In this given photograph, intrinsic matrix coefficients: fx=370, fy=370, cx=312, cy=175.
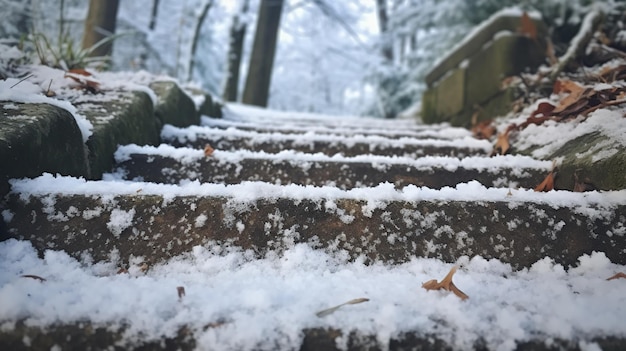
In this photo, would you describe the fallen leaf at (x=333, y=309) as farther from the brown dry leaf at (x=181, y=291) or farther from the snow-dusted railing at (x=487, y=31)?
the snow-dusted railing at (x=487, y=31)

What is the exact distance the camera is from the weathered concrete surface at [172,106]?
5.98 ft

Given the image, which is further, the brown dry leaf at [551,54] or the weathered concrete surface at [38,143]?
the brown dry leaf at [551,54]

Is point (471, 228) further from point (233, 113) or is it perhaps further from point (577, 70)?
point (233, 113)

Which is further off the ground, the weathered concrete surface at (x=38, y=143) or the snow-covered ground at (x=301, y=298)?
the weathered concrete surface at (x=38, y=143)

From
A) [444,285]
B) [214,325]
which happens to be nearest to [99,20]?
[214,325]

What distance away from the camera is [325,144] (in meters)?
1.77

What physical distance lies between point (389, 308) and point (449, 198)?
0.40 metres

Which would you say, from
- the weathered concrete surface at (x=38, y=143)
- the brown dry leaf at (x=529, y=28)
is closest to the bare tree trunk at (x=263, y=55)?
the brown dry leaf at (x=529, y=28)

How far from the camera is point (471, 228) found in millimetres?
888

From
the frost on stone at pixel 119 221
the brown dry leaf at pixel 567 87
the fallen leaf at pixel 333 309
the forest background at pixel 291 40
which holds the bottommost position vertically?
the fallen leaf at pixel 333 309

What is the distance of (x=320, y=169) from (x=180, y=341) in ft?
2.77

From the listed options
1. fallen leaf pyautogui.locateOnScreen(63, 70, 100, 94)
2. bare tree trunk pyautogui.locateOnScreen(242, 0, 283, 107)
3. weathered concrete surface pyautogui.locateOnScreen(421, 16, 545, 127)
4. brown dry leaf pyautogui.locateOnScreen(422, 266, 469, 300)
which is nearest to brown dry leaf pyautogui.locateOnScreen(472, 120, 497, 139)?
weathered concrete surface pyautogui.locateOnScreen(421, 16, 545, 127)

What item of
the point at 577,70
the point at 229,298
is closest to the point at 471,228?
the point at 229,298

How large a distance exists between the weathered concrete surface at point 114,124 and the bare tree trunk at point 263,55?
14.4ft
